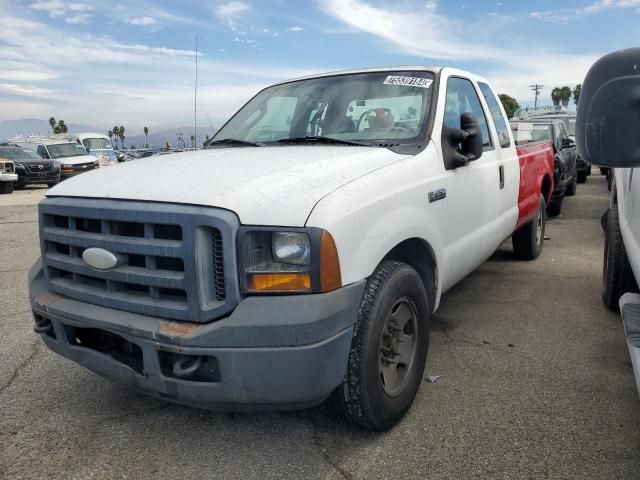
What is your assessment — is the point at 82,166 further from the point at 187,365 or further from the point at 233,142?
the point at 187,365

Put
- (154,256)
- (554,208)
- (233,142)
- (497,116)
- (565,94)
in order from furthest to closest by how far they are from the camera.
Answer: (565,94)
(554,208)
(497,116)
(233,142)
(154,256)

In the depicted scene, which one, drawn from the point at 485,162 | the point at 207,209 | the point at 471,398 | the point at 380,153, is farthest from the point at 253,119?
the point at 471,398

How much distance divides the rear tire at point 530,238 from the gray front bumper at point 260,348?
13.8 ft

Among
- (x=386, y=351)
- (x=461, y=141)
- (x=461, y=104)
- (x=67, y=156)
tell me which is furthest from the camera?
(x=67, y=156)

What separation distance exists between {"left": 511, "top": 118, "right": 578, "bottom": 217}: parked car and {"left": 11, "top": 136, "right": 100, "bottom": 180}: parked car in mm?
16537

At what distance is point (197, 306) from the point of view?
2.19 m

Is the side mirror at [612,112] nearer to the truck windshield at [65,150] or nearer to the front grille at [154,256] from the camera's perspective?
the front grille at [154,256]

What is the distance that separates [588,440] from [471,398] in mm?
618

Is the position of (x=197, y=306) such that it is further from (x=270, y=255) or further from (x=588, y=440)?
(x=588, y=440)

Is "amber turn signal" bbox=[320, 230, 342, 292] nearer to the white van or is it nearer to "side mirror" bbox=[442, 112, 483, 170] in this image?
"side mirror" bbox=[442, 112, 483, 170]

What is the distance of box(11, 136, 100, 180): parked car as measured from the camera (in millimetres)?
20681

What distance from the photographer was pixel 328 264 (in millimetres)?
2164

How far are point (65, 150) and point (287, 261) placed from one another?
23.1m

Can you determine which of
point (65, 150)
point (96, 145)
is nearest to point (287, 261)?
point (65, 150)
